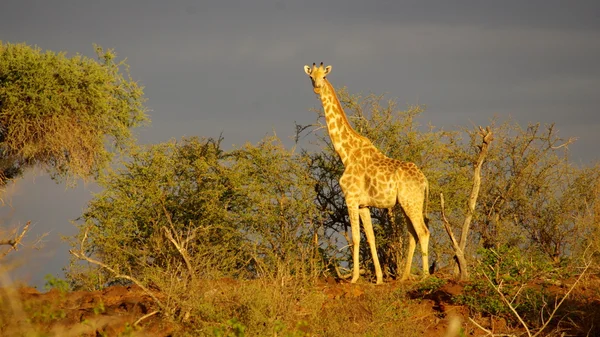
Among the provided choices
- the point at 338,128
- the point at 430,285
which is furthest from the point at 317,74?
the point at 430,285

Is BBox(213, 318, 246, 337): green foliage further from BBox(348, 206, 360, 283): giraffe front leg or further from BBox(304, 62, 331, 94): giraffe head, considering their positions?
BBox(304, 62, 331, 94): giraffe head

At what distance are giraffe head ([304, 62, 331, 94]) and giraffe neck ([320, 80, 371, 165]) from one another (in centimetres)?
13

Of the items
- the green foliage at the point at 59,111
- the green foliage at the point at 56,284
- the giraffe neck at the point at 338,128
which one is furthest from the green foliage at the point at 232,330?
the green foliage at the point at 59,111

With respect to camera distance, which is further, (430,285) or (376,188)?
(376,188)

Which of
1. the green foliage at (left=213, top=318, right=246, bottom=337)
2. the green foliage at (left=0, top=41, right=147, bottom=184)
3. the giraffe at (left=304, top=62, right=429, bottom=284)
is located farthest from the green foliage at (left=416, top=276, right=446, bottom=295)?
the green foliage at (left=0, top=41, right=147, bottom=184)

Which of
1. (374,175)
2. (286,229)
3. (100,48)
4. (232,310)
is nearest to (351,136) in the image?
(374,175)

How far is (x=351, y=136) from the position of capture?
18.1 meters

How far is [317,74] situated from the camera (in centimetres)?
1834

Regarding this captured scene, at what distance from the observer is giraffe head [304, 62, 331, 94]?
18297mm

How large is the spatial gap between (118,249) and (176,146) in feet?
10.8

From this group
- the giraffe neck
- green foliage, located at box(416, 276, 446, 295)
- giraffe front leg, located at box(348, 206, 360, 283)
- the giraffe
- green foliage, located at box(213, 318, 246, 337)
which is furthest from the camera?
the giraffe neck

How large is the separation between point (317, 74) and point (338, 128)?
50.8 inches

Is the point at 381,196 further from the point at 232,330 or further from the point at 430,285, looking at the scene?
the point at 232,330

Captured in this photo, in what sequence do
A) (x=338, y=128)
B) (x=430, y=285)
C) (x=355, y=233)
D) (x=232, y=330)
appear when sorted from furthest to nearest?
(x=338, y=128), (x=355, y=233), (x=430, y=285), (x=232, y=330)
